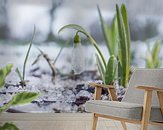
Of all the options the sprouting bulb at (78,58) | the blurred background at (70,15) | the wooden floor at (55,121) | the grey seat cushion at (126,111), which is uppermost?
the blurred background at (70,15)

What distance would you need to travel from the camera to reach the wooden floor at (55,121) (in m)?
4.11

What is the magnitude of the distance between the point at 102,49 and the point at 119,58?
311 millimetres

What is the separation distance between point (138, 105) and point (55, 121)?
76.5 inches

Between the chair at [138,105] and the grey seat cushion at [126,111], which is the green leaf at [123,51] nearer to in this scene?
the chair at [138,105]

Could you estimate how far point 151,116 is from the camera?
104 inches

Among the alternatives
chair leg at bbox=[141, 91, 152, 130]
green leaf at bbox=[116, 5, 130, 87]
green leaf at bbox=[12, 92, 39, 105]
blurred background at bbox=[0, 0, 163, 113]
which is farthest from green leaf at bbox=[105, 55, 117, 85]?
green leaf at bbox=[12, 92, 39, 105]

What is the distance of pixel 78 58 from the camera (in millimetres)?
4531

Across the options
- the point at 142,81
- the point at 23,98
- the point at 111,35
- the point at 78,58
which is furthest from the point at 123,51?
the point at 23,98

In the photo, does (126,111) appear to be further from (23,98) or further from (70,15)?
(70,15)

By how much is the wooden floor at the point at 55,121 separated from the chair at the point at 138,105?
0.91 metres

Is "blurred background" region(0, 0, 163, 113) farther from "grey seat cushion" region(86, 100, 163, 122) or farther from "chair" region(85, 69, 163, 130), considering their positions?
"grey seat cushion" region(86, 100, 163, 122)

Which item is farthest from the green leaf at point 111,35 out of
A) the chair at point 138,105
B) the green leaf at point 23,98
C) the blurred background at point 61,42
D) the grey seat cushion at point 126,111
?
the green leaf at point 23,98

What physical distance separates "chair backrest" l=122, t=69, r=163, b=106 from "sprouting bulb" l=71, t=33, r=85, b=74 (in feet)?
4.17

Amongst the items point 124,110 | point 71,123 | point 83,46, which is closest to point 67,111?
point 71,123
